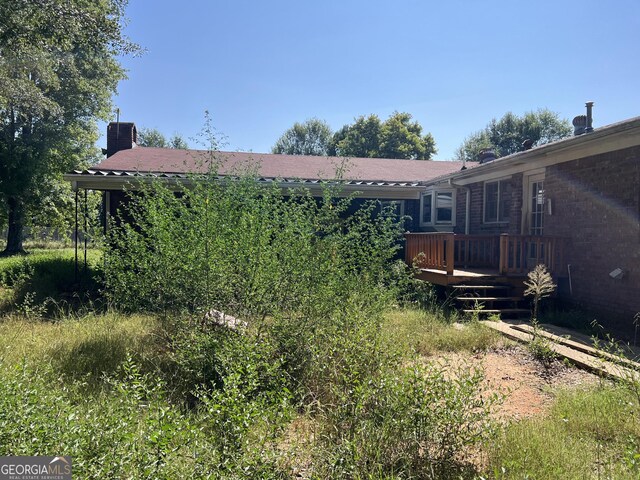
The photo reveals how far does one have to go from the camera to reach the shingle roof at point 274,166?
10594 millimetres

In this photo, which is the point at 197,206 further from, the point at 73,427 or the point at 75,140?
the point at 75,140

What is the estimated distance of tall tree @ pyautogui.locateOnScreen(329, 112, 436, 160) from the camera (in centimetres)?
3538

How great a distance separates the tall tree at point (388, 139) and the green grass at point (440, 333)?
97.0ft

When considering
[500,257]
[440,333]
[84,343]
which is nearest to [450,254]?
[500,257]

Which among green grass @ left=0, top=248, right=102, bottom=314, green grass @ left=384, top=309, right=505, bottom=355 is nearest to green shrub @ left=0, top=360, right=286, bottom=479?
green grass @ left=384, top=309, right=505, bottom=355

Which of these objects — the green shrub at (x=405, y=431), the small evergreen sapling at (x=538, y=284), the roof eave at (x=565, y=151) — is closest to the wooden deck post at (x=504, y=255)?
the small evergreen sapling at (x=538, y=284)

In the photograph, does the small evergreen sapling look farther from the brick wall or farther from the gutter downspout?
the gutter downspout

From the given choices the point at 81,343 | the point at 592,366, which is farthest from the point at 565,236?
the point at 81,343

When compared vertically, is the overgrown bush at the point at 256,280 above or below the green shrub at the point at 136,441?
above

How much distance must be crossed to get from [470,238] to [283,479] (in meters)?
8.19

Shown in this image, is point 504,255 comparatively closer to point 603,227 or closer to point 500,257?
point 500,257

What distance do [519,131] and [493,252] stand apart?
101 ft

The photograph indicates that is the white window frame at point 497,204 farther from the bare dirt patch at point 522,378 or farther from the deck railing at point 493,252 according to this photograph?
the bare dirt patch at point 522,378

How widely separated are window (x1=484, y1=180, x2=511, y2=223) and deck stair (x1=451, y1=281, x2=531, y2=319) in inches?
114
